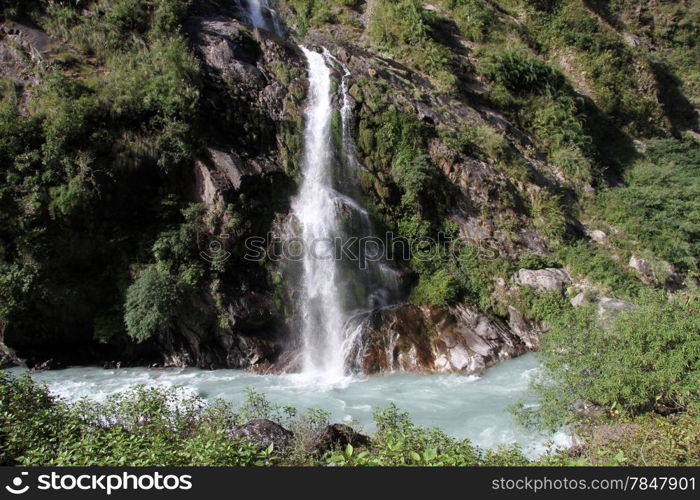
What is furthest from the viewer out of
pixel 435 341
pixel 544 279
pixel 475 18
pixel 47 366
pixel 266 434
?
pixel 475 18

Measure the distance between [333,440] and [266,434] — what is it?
1012mm

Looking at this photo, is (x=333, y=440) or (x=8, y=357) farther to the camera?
(x=8, y=357)

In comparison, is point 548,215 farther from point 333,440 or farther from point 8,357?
point 8,357

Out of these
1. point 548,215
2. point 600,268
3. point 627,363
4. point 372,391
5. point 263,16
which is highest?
point 263,16

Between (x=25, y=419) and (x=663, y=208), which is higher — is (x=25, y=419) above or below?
below

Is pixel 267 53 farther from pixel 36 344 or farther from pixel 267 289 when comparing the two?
pixel 36 344

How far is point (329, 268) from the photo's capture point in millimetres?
14797

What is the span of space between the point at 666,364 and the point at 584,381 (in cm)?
128

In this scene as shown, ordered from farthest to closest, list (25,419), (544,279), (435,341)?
(544,279), (435,341), (25,419)

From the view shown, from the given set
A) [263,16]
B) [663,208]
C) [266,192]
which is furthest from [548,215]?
[263,16]

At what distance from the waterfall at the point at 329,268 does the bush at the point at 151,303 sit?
375cm

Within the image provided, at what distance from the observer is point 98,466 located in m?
4.42

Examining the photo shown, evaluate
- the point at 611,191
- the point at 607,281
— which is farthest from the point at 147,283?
the point at 611,191

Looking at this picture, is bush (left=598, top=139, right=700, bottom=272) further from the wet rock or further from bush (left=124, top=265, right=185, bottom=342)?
the wet rock
